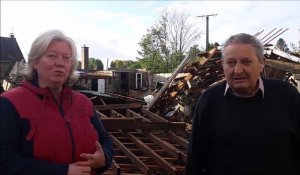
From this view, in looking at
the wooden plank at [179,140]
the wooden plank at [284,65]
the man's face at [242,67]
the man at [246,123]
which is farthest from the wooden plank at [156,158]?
the wooden plank at [284,65]

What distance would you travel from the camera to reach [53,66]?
220 centimetres

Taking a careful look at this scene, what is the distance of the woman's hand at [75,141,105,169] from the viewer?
2156 millimetres

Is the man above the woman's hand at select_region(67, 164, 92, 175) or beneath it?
above

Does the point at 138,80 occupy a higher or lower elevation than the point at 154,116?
lower

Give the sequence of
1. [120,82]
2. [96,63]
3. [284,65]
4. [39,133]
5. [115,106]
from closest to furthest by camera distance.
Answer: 1. [39,133]
2. [115,106]
3. [284,65]
4. [120,82]
5. [96,63]

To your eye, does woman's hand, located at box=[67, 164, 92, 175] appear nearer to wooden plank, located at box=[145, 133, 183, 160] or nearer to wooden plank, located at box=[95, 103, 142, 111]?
wooden plank, located at box=[145, 133, 183, 160]

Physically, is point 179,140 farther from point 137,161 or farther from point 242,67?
point 242,67

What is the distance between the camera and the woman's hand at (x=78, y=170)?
207 centimetres

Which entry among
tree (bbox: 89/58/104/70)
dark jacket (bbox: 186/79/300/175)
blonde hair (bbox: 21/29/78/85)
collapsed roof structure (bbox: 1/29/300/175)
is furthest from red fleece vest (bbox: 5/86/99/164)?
tree (bbox: 89/58/104/70)

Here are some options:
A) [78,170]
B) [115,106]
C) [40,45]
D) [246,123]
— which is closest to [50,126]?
[78,170]

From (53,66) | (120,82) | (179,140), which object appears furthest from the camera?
(120,82)

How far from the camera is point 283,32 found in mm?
11953

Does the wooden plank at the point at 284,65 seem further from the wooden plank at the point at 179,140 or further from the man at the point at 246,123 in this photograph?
the man at the point at 246,123

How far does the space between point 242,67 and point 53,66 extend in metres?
1.14
